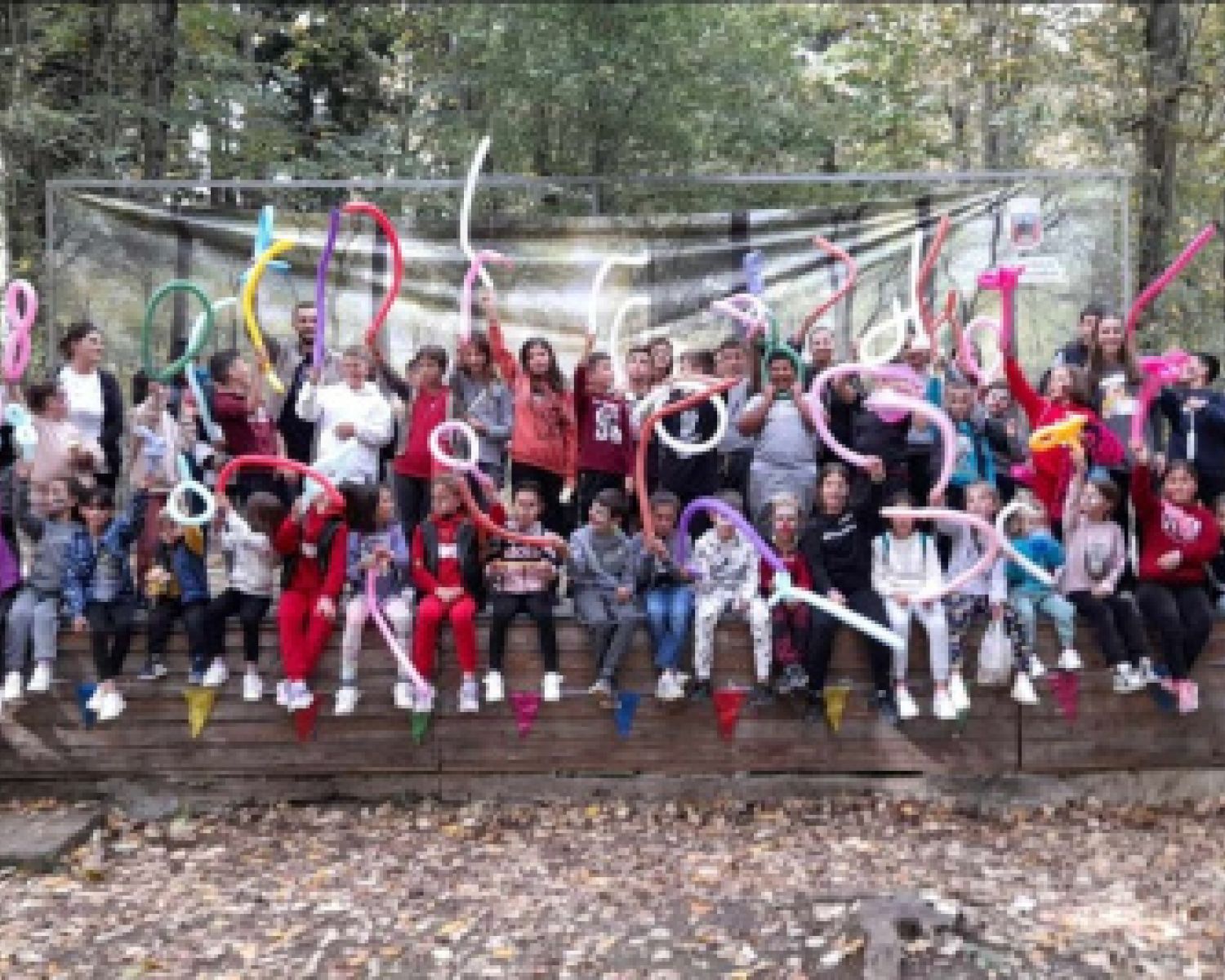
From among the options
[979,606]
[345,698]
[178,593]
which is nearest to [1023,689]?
[979,606]

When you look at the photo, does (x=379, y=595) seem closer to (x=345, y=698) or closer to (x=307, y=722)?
(x=345, y=698)

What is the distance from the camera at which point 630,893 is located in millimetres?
5094

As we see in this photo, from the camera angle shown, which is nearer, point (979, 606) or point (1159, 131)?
point (979, 606)

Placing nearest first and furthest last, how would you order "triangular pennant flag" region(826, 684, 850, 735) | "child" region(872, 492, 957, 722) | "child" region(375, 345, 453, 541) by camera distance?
1. "child" region(872, 492, 957, 722)
2. "triangular pennant flag" region(826, 684, 850, 735)
3. "child" region(375, 345, 453, 541)

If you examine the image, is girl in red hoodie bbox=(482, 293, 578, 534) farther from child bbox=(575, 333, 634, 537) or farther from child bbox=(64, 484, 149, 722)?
child bbox=(64, 484, 149, 722)

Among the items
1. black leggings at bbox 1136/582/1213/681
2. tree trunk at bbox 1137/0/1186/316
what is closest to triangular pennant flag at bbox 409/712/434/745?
black leggings at bbox 1136/582/1213/681

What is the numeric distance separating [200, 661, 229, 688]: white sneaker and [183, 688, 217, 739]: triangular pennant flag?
0.04 meters

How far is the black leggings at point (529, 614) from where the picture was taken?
5879 millimetres

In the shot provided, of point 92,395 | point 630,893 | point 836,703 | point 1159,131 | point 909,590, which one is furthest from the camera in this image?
point 1159,131

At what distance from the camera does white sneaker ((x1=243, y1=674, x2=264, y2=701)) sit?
5980 mm

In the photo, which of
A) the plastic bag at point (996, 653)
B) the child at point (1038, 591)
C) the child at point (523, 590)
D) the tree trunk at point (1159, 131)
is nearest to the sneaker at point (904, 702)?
the plastic bag at point (996, 653)

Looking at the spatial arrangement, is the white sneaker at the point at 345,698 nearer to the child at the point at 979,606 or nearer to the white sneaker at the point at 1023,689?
the child at the point at 979,606

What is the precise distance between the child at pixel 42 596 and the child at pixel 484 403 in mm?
2075

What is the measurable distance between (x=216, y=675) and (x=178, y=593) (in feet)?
1.48
